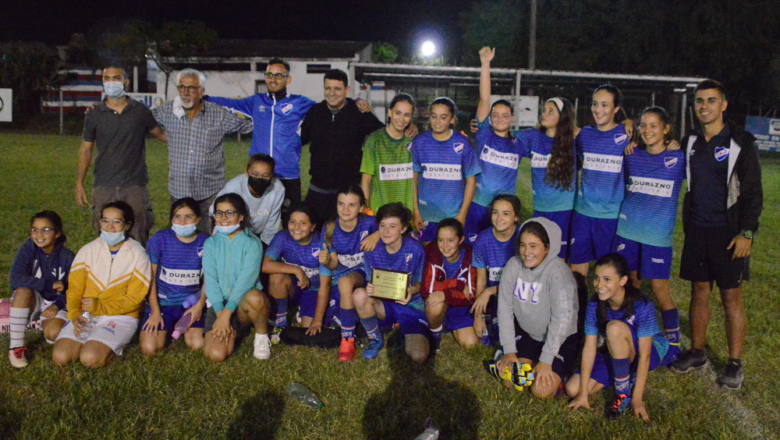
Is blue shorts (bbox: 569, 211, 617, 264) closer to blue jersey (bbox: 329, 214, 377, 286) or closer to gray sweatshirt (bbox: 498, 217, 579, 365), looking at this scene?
gray sweatshirt (bbox: 498, 217, 579, 365)

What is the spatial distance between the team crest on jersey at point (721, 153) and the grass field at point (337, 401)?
60.6 inches

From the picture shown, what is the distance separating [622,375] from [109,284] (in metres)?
3.65

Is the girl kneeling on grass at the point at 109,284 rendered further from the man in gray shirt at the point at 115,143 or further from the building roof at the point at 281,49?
the building roof at the point at 281,49

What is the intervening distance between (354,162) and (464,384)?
2.31 m

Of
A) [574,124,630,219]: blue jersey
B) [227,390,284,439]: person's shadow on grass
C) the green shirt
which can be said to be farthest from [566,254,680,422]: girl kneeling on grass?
the green shirt

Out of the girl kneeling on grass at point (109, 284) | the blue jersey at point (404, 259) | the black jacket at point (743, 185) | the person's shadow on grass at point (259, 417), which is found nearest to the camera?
the person's shadow on grass at point (259, 417)

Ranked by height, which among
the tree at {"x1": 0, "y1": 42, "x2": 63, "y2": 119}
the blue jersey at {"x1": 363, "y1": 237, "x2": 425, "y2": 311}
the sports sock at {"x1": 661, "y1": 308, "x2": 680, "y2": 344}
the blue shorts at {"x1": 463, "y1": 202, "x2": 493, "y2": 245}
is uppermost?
the tree at {"x1": 0, "y1": 42, "x2": 63, "y2": 119}

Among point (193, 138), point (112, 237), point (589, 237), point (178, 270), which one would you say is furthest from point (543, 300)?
point (193, 138)

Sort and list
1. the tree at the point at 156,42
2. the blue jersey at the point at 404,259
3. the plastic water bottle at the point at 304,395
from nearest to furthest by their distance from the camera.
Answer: the plastic water bottle at the point at 304,395, the blue jersey at the point at 404,259, the tree at the point at 156,42

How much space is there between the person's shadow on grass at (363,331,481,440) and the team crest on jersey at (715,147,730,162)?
7.76ft

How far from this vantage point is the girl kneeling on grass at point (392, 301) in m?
4.07

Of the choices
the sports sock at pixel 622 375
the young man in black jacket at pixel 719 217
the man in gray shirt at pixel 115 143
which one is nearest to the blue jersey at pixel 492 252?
the sports sock at pixel 622 375

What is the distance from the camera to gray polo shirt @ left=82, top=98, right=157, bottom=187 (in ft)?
15.7

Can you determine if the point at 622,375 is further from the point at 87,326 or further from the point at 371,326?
the point at 87,326
